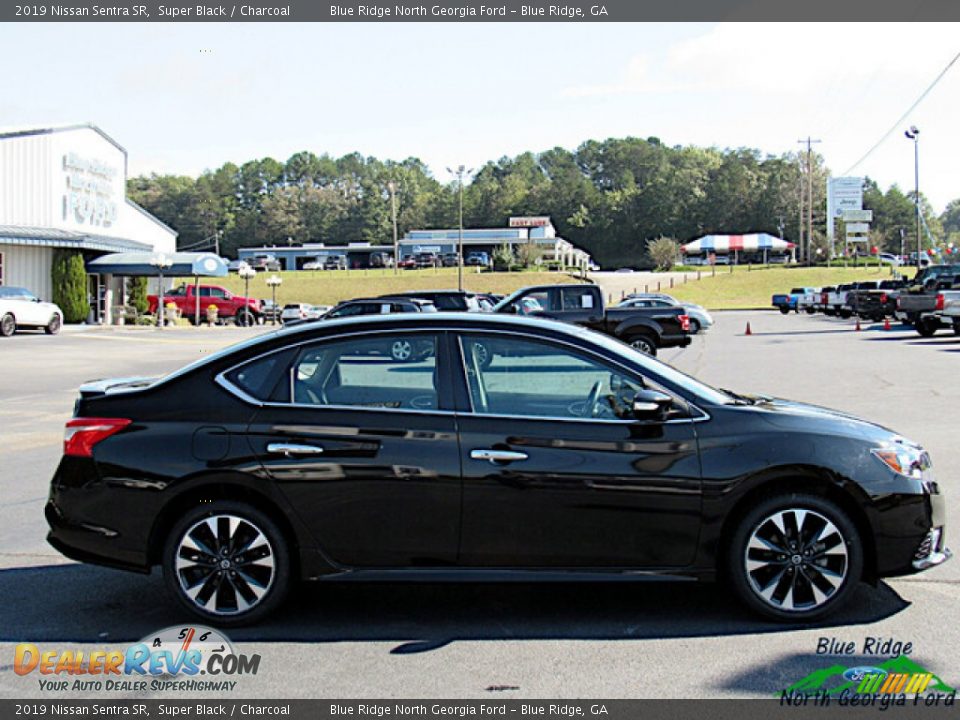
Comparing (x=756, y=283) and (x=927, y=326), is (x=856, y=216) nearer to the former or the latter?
(x=756, y=283)

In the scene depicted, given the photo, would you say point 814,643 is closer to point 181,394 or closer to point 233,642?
point 233,642

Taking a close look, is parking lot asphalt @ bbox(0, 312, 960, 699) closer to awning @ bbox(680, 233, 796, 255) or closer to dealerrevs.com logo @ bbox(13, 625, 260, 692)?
dealerrevs.com logo @ bbox(13, 625, 260, 692)

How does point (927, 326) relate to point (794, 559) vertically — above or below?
above

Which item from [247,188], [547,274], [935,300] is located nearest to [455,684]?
[935,300]

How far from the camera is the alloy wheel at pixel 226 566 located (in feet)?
18.0

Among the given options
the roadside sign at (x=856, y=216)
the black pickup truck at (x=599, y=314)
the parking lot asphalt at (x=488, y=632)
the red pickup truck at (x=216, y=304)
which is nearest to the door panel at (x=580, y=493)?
the parking lot asphalt at (x=488, y=632)

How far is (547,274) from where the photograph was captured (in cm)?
9594

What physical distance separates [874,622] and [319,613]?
2.96 metres

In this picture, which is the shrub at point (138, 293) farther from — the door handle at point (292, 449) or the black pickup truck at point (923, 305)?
the door handle at point (292, 449)

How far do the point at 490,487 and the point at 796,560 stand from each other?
162cm

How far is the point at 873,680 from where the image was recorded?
479 centimetres

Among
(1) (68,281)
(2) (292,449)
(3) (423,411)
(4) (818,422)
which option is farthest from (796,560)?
(1) (68,281)

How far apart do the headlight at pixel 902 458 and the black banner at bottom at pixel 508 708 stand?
1334 millimetres

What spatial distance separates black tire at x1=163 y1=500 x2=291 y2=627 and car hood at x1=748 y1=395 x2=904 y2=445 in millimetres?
2647
